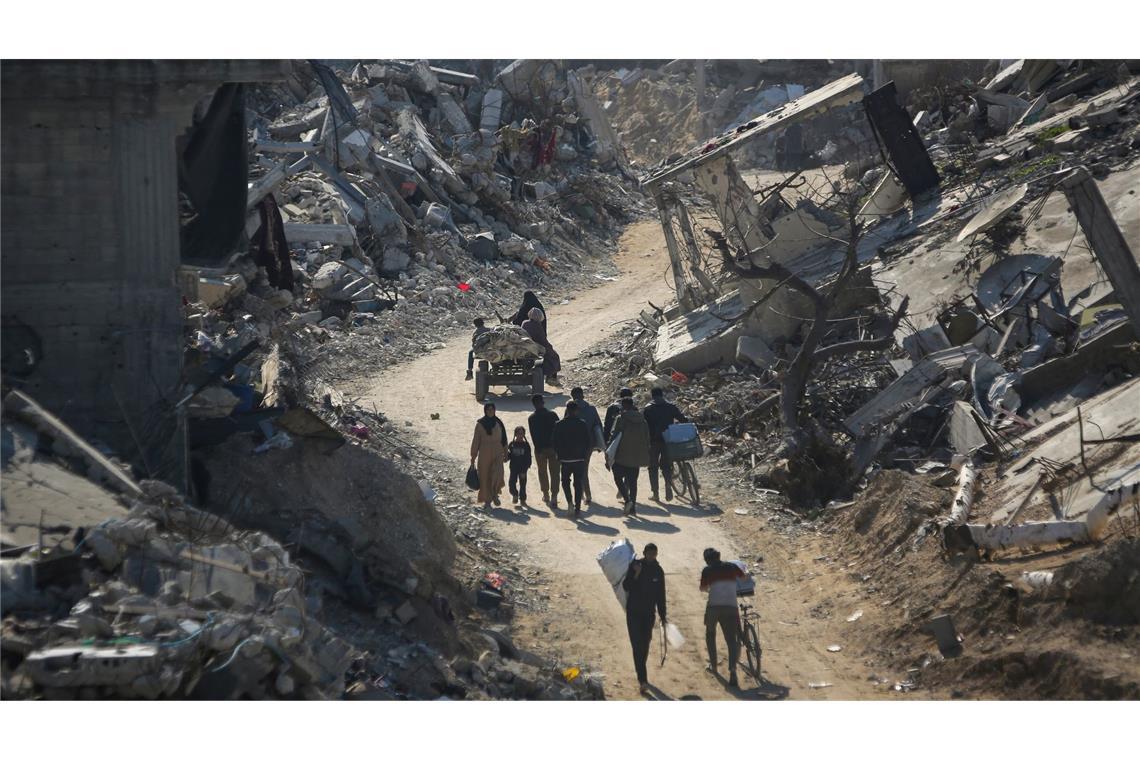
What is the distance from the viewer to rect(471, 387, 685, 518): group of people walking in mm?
13430

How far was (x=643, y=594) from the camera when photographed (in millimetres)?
9758

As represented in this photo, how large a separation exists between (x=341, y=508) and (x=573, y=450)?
2779 mm

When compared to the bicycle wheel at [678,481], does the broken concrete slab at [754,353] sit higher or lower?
higher

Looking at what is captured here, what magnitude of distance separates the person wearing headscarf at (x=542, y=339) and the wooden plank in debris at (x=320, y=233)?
18.8 feet

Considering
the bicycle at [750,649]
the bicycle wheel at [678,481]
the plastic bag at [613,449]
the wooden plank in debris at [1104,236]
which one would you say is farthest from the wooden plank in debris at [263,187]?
the wooden plank in debris at [1104,236]

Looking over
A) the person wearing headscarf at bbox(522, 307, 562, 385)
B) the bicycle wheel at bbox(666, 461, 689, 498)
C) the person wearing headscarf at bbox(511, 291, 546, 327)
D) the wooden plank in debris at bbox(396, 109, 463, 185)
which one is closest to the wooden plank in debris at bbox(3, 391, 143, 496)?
the bicycle wheel at bbox(666, 461, 689, 498)

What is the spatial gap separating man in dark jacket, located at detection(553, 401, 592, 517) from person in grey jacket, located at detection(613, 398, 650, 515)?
1.12 feet

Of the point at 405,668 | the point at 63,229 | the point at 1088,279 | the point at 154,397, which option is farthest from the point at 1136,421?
the point at 63,229

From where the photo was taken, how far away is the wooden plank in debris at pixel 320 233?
22.4 metres

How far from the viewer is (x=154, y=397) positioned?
37.8 feet

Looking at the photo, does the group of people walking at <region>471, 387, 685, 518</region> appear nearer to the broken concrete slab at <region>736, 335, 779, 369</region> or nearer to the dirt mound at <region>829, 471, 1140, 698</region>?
the dirt mound at <region>829, 471, 1140, 698</region>

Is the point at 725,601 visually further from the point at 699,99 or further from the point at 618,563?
the point at 699,99

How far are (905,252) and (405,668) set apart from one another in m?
11.7

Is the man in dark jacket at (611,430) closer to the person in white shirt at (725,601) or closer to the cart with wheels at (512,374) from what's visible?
the cart with wheels at (512,374)
